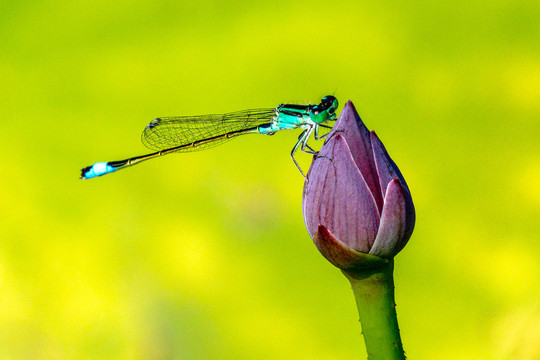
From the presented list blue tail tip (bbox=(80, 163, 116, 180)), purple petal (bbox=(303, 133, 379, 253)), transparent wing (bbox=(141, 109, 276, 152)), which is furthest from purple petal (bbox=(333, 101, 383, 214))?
blue tail tip (bbox=(80, 163, 116, 180))

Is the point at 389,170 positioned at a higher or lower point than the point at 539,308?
higher

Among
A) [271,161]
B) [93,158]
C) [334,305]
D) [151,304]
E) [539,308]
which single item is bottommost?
[539,308]

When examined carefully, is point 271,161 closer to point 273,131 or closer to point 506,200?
point 273,131

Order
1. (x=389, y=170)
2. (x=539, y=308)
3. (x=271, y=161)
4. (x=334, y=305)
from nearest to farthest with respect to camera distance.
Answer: (x=389, y=170), (x=539, y=308), (x=334, y=305), (x=271, y=161)

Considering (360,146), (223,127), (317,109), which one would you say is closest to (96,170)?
(223,127)

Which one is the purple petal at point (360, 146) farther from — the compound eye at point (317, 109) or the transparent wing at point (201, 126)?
the transparent wing at point (201, 126)

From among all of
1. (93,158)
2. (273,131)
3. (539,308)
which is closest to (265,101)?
(273,131)
